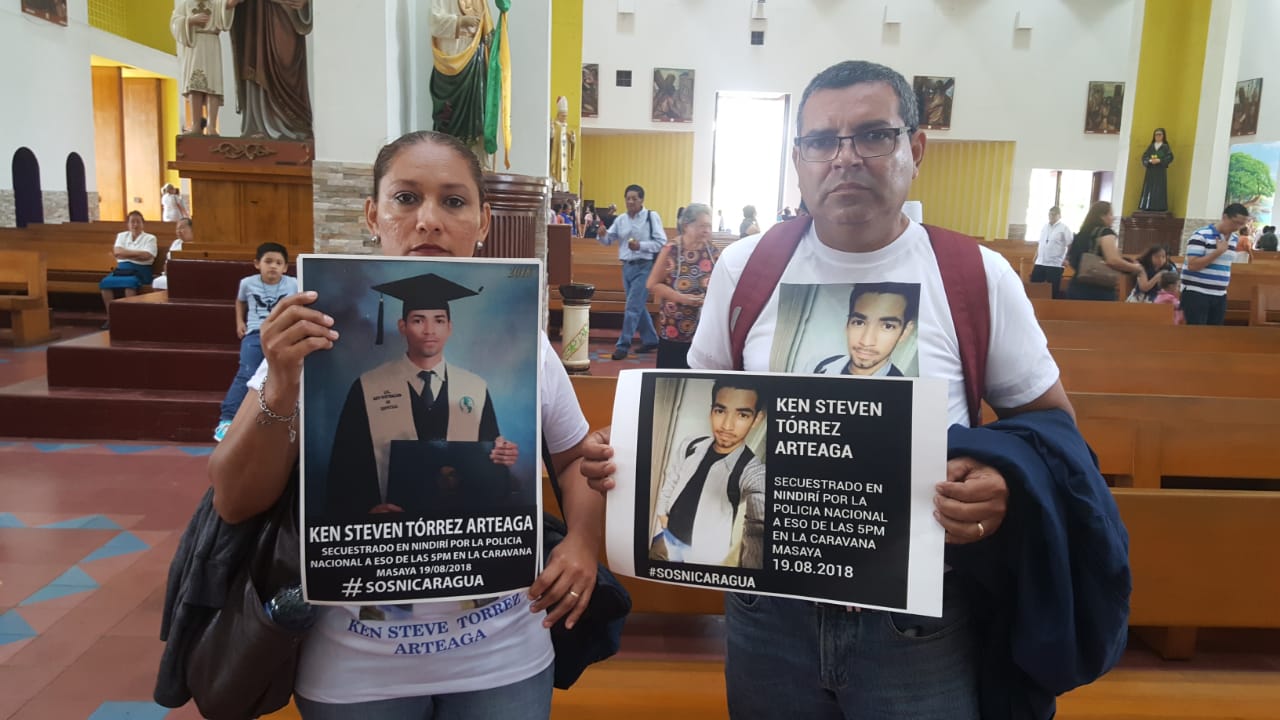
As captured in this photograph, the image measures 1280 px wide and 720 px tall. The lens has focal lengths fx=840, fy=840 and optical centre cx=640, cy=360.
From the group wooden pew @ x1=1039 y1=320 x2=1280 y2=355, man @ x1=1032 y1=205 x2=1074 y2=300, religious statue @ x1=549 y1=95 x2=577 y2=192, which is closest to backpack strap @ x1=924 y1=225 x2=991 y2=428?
wooden pew @ x1=1039 y1=320 x2=1280 y2=355

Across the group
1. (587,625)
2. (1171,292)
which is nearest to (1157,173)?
(1171,292)

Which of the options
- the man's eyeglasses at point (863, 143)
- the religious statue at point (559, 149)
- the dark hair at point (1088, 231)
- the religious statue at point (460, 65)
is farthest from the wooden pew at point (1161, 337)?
the religious statue at point (559, 149)

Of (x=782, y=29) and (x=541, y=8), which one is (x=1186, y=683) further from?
(x=782, y=29)

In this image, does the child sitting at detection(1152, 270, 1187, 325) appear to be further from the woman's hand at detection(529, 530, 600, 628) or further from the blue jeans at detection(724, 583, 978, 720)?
the woman's hand at detection(529, 530, 600, 628)

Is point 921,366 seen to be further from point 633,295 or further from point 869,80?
point 633,295

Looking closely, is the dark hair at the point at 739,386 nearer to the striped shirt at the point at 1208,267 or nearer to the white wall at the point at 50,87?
the striped shirt at the point at 1208,267

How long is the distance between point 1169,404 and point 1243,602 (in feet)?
3.57

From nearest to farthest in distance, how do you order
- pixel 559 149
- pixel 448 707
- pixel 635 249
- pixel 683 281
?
pixel 448 707 < pixel 683 281 < pixel 635 249 < pixel 559 149

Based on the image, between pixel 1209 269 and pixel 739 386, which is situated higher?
pixel 1209 269

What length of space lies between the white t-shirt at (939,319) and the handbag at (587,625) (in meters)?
0.39

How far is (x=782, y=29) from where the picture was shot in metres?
22.1

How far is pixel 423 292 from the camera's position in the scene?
43.6 inches

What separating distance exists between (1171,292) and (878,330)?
27.4ft

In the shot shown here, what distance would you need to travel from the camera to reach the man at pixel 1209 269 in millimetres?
7090
